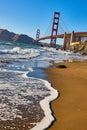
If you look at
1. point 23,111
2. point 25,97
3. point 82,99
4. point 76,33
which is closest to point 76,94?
point 82,99

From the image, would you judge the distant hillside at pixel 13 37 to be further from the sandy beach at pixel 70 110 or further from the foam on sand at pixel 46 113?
the foam on sand at pixel 46 113

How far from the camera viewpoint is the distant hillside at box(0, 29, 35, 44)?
123250 mm

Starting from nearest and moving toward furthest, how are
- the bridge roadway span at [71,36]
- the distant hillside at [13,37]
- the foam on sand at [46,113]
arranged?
the foam on sand at [46,113], the bridge roadway span at [71,36], the distant hillside at [13,37]

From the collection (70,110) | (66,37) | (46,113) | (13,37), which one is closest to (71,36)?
(66,37)

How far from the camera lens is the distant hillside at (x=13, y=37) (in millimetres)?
123250

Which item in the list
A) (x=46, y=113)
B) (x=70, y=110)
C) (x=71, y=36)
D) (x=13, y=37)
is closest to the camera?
(x=46, y=113)

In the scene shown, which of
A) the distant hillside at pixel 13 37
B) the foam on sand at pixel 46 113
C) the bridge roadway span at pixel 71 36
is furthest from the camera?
the distant hillside at pixel 13 37

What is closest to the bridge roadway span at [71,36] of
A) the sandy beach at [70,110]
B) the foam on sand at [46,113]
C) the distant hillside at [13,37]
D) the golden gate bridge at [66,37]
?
the golden gate bridge at [66,37]

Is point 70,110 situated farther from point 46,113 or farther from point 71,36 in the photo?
point 71,36

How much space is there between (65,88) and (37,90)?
3.08 feet

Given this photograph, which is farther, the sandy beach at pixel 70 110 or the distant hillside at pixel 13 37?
the distant hillside at pixel 13 37

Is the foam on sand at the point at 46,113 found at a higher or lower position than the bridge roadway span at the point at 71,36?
lower

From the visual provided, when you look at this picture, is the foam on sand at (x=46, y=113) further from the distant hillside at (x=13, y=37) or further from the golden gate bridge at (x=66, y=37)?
the distant hillside at (x=13, y=37)

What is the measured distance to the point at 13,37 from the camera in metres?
130
